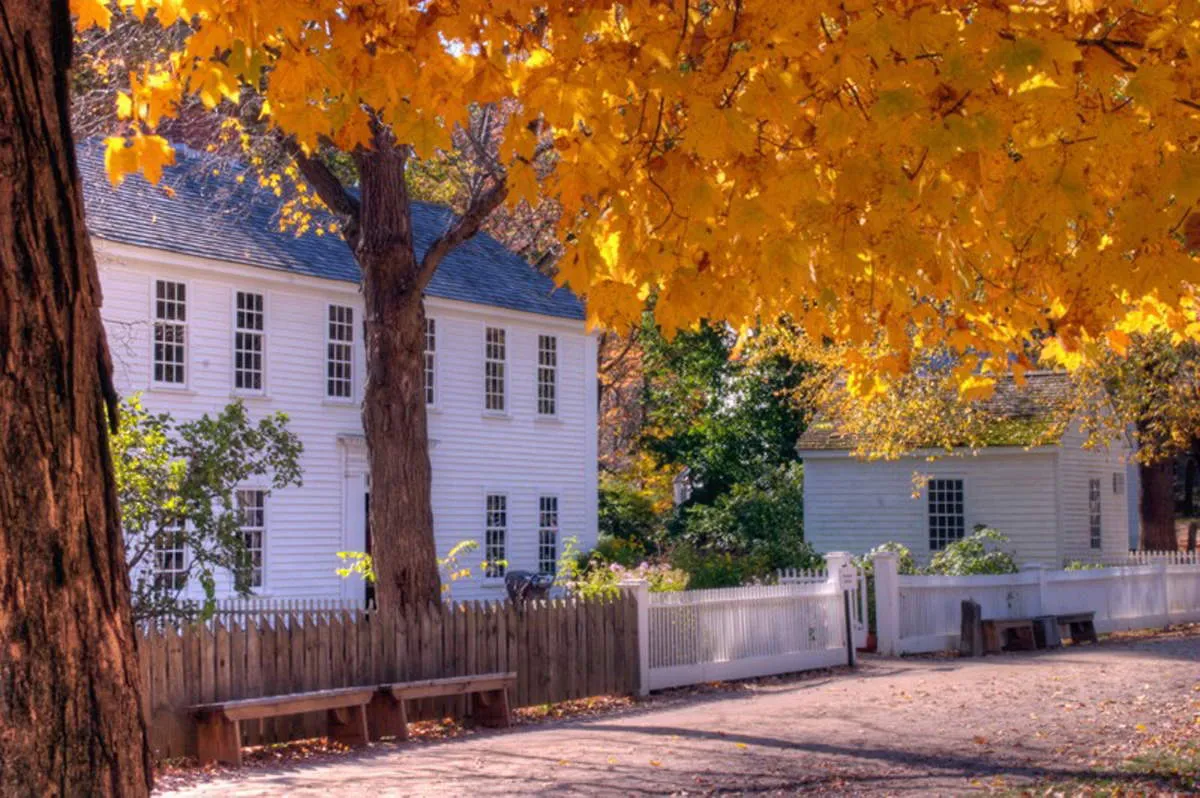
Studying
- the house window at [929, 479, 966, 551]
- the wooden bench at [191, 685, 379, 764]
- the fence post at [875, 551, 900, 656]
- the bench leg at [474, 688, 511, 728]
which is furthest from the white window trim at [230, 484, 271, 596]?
the house window at [929, 479, 966, 551]

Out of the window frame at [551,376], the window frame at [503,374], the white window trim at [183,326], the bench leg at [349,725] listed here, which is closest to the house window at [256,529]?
the white window trim at [183,326]

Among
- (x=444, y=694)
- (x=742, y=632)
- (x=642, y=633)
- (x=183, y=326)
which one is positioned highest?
(x=183, y=326)

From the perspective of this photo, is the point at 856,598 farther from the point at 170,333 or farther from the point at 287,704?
the point at 170,333

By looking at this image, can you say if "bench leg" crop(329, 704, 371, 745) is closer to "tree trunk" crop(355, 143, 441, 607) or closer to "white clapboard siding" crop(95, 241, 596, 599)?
"tree trunk" crop(355, 143, 441, 607)

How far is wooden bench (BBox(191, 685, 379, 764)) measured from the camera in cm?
1234

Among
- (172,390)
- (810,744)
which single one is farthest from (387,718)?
(172,390)

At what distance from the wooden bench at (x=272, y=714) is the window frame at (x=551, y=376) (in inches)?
686

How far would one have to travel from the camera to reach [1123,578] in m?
26.4

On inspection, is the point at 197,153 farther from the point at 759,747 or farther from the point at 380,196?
the point at 759,747

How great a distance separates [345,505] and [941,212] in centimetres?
2099

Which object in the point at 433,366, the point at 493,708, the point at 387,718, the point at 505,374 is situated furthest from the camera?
the point at 505,374

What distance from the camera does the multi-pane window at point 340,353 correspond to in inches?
1055

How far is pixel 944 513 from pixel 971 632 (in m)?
11.5

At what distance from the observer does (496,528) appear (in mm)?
29734
